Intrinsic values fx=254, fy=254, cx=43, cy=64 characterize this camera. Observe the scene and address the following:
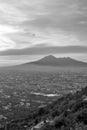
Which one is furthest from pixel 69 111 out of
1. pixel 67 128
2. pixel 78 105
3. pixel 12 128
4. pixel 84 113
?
pixel 12 128

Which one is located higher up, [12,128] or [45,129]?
[45,129]

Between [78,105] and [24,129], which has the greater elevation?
[78,105]

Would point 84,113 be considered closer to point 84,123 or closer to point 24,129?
point 84,123

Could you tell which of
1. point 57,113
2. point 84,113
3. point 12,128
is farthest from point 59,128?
point 12,128

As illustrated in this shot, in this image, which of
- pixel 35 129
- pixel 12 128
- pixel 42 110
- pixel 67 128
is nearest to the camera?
pixel 67 128

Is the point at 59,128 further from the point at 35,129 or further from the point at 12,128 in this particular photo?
the point at 12,128

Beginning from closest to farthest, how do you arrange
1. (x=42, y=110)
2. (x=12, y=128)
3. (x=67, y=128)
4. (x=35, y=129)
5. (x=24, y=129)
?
(x=67, y=128) → (x=35, y=129) → (x=24, y=129) → (x=12, y=128) → (x=42, y=110)

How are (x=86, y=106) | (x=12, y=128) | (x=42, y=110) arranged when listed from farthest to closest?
1. (x=42, y=110)
2. (x=12, y=128)
3. (x=86, y=106)

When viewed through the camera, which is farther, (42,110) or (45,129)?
(42,110)

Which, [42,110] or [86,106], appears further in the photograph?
[42,110]
